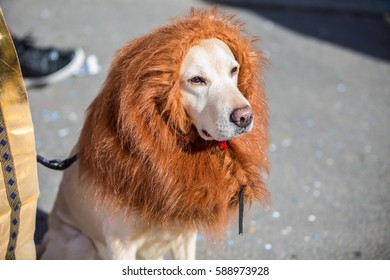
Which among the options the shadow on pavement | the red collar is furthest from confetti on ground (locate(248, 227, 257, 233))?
the shadow on pavement

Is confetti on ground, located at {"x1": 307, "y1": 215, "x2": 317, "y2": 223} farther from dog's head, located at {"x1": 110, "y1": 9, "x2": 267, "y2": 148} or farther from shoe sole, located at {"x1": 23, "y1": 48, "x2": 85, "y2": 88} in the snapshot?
shoe sole, located at {"x1": 23, "y1": 48, "x2": 85, "y2": 88}

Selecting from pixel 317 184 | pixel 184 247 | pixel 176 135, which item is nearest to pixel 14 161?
pixel 176 135

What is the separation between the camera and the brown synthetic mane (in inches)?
62.7

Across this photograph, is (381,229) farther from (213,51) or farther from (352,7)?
(352,7)

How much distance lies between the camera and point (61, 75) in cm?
386

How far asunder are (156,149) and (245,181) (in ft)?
1.14

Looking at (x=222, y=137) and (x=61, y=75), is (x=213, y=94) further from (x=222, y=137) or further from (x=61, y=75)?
(x=61, y=75)

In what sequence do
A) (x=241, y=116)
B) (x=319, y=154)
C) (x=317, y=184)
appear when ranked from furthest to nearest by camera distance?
(x=319, y=154)
(x=317, y=184)
(x=241, y=116)

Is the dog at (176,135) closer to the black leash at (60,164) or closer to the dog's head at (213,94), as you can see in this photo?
the dog's head at (213,94)

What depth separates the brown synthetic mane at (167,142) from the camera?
1594mm

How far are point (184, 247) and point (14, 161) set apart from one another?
84 cm

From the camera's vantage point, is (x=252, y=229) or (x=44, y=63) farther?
(x=44, y=63)

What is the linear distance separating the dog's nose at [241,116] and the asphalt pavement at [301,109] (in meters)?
0.45

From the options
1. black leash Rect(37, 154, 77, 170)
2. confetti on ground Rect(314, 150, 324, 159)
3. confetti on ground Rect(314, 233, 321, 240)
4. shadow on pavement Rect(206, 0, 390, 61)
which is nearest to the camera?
black leash Rect(37, 154, 77, 170)
